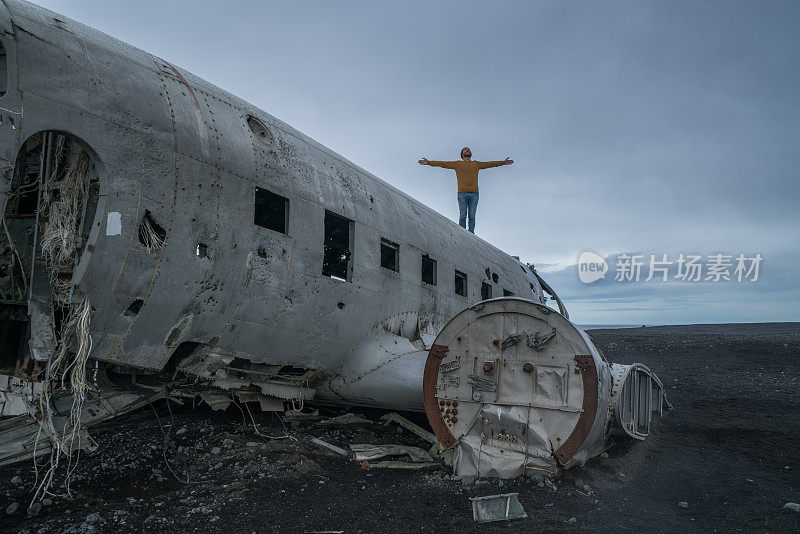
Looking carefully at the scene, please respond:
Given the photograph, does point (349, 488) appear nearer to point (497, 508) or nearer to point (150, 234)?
point (497, 508)

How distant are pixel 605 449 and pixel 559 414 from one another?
2.48m

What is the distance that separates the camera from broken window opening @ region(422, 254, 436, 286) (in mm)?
10266

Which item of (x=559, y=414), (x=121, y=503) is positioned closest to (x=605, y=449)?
(x=559, y=414)

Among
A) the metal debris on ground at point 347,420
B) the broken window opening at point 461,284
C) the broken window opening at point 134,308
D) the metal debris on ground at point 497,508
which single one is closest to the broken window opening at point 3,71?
→ the broken window opening at point 134,308

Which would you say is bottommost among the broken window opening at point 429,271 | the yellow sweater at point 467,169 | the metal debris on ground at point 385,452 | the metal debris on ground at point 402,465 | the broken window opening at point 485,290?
the metal debris on ground at point 402,465

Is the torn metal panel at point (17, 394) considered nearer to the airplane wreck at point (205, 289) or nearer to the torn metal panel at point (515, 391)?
the airplane wreck at point (205, 289)

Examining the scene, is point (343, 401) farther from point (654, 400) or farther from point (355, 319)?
point (654, 400)

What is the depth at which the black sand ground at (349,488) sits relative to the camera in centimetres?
519

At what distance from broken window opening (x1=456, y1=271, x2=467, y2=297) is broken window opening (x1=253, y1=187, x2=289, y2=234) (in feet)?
17.7

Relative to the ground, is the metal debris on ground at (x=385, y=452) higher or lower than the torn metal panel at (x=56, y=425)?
lower

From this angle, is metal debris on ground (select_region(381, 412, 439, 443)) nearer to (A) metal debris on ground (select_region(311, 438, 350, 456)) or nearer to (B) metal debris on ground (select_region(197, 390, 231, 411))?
(A) metal debris on ground (select_region(311, 438, 350, 456))

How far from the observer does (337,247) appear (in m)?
7.96

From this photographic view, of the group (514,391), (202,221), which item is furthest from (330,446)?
(202,221)

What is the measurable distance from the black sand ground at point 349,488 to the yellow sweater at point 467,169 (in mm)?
8231
